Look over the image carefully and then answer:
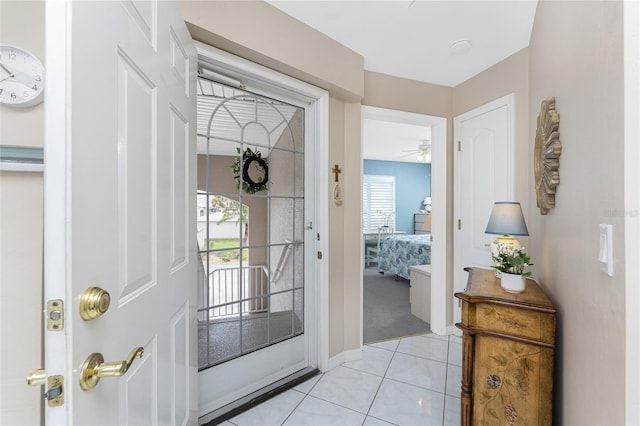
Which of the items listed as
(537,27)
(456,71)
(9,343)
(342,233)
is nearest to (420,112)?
(456,71)

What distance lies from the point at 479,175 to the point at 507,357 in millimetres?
1733

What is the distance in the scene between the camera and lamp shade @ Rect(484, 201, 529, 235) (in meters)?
1.66

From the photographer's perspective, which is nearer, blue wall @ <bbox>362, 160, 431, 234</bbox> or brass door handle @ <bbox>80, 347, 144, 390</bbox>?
brass door handle @ <bbox>80, 347, 144, 390</bbox>

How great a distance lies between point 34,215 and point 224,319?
3.88 ft

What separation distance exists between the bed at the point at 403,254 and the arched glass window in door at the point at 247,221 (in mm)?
2921

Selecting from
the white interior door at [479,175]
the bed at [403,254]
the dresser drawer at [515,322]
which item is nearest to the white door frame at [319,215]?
the dresser drawer at [515,322]

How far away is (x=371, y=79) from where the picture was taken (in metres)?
2.48

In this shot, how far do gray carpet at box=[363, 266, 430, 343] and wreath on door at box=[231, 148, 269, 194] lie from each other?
5.84 feet

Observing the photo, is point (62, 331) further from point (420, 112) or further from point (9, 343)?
point (420, 112)

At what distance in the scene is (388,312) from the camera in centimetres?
343

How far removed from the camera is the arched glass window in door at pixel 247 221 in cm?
172

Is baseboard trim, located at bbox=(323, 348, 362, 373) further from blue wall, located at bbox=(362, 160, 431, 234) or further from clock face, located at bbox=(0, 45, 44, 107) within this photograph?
blue wall, located at bbox=(362, 160, 431, 234)

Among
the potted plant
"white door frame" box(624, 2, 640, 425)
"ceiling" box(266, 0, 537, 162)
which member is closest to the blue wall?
"ceiling" box(266, 0, 537, 162)

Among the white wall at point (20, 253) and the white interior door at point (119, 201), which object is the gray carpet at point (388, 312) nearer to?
the white interior door at point (119, 201)
